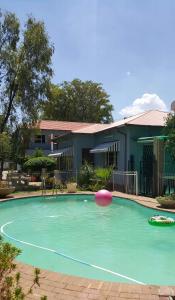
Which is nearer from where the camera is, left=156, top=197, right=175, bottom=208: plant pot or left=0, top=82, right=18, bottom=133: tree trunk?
left=156, top=197, right=175, bottom=208: plant pot

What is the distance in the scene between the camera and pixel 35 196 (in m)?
22.7

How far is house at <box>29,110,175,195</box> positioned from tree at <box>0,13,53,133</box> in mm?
4922

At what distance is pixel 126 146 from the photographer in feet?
79.9

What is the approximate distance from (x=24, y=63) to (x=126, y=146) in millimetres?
11830

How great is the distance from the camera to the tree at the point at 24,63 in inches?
1160

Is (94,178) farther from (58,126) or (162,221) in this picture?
(58,126)

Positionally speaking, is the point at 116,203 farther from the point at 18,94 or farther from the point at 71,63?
the point at 18,94

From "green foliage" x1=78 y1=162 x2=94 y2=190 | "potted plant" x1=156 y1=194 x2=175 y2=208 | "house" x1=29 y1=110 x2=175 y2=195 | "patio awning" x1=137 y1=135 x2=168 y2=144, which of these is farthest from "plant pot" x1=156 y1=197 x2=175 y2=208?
"green foliage" x1=78 y1=162 x2=94 y2=190

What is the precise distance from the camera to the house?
22.6 meters

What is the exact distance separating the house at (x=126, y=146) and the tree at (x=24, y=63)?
16.1ft

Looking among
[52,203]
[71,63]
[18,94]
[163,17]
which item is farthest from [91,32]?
[18,94]

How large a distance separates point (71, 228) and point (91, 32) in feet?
34.4

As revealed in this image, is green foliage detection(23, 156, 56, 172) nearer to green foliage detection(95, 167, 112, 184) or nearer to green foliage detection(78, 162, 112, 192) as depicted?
green foliage detection(78, 162, 112, 192)

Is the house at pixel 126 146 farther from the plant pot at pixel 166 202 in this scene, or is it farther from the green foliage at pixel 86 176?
the plant pot at pixel 166 202
